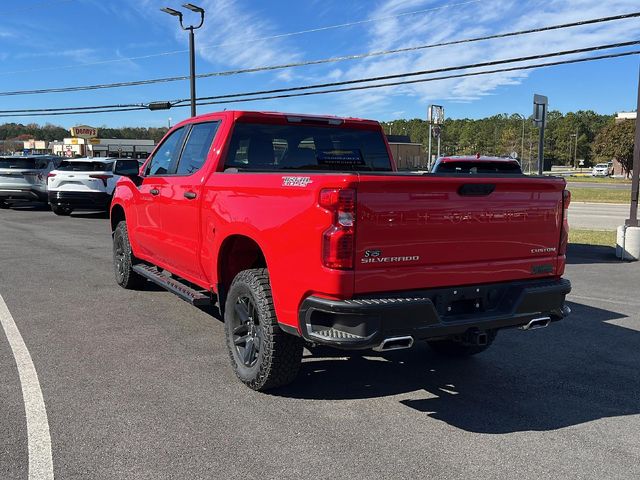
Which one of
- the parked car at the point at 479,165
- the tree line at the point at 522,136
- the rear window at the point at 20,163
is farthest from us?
the tree line at the point at 522,136

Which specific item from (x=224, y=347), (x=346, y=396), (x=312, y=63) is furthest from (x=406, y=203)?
(x=312, y=63)

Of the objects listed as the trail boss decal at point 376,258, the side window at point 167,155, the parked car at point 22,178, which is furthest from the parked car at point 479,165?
the parked car at point 22,178

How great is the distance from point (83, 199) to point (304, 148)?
14.4 meters

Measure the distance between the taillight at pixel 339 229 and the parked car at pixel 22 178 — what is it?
19.7m

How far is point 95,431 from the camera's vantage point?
3.67m

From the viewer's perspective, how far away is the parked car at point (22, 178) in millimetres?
20109

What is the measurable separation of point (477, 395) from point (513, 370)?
0.77 m

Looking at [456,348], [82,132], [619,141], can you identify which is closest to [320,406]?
[456,348]

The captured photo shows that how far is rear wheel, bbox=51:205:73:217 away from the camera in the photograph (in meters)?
19.0

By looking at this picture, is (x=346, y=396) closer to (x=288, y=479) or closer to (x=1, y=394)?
(x=288, y=479)

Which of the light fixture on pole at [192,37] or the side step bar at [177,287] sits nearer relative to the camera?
the side step bar at [177,287]

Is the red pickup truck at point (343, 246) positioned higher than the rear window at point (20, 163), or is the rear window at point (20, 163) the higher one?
the rear window at point (20, 163)

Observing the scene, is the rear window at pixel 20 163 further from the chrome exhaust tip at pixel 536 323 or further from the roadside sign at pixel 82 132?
the roadside sign at pixel 82 132

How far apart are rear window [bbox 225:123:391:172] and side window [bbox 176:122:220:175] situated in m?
0.33
